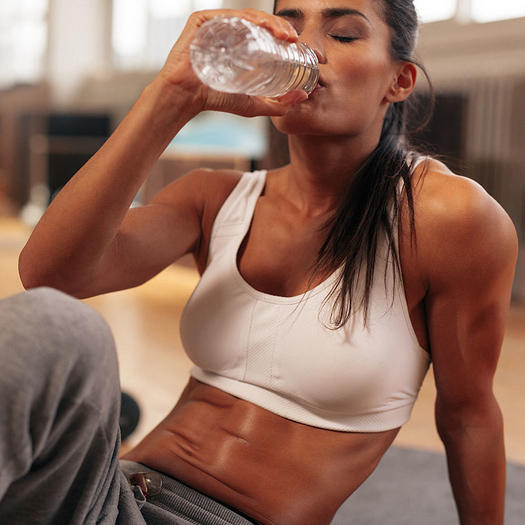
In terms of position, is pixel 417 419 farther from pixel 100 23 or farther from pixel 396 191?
pixel 100 23

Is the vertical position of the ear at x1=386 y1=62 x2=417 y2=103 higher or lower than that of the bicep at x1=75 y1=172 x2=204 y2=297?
higher

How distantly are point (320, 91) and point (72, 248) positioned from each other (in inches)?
12.7

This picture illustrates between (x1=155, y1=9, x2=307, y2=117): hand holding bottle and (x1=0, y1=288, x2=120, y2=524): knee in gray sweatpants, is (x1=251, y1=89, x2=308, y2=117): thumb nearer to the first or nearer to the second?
(x1=155, y1=9, x2=307, y2=117): hand holding bottle

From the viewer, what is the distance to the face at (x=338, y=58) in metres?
0.86

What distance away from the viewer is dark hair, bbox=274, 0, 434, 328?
2.88ft

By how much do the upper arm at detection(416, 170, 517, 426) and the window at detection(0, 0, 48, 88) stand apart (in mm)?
6402

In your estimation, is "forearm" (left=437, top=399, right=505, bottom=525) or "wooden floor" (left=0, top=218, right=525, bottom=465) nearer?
"forearm" (left=437, top=399, right=505, bottom=525)

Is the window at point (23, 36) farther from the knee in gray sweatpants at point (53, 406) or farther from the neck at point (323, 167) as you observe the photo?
the knee in gray sweatpants at point (53, 406)

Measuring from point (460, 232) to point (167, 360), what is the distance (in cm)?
183

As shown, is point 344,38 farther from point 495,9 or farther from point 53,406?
point 495,9

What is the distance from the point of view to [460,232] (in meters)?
0.85

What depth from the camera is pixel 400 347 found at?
0.88 metres

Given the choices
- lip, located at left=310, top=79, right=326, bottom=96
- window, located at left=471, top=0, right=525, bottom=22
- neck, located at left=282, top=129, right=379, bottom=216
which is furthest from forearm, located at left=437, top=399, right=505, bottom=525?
window, located at left=471, top=0, right=525, bottom=22

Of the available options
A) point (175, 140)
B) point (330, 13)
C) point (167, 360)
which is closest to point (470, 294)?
point (330, 13)
